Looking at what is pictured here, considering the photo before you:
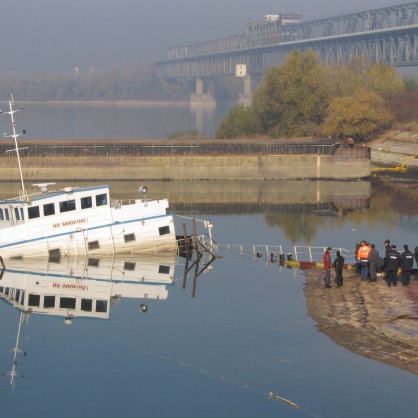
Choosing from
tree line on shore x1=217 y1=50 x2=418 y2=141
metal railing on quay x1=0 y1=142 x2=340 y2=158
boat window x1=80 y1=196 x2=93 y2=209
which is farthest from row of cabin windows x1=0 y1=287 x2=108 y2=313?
tree line on shore x1=217 y1=50 x2=418 y2=141

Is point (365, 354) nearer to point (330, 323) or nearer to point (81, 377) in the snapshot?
point (330, 323)

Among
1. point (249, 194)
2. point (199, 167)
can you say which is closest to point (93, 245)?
point (249, 194)

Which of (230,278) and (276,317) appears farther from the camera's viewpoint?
(230,278)

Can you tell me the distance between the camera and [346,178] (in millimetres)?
88562

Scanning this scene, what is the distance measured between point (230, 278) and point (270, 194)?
33441 mm

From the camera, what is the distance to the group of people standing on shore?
40.3m

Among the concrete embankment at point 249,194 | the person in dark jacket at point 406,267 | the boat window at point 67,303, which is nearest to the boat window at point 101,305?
the boat window at point 67,303

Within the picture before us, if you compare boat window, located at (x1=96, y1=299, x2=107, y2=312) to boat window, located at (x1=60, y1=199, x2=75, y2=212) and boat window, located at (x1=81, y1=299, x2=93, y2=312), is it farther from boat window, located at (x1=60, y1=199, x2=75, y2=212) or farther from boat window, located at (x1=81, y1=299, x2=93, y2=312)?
boat window, located at (x1=60, y1=199, x2=75, y2=212)

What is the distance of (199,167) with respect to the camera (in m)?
89.0

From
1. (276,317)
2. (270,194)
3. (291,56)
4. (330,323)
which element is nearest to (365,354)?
(330,323)

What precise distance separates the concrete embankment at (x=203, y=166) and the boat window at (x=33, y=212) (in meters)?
38.9

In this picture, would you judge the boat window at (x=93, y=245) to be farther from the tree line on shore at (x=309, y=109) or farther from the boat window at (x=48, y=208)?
the tree line on shore at (x=309, y=109)

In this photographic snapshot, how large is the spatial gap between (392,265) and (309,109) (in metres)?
70.7

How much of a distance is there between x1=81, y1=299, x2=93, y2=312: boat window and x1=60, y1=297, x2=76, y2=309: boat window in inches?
16.3
